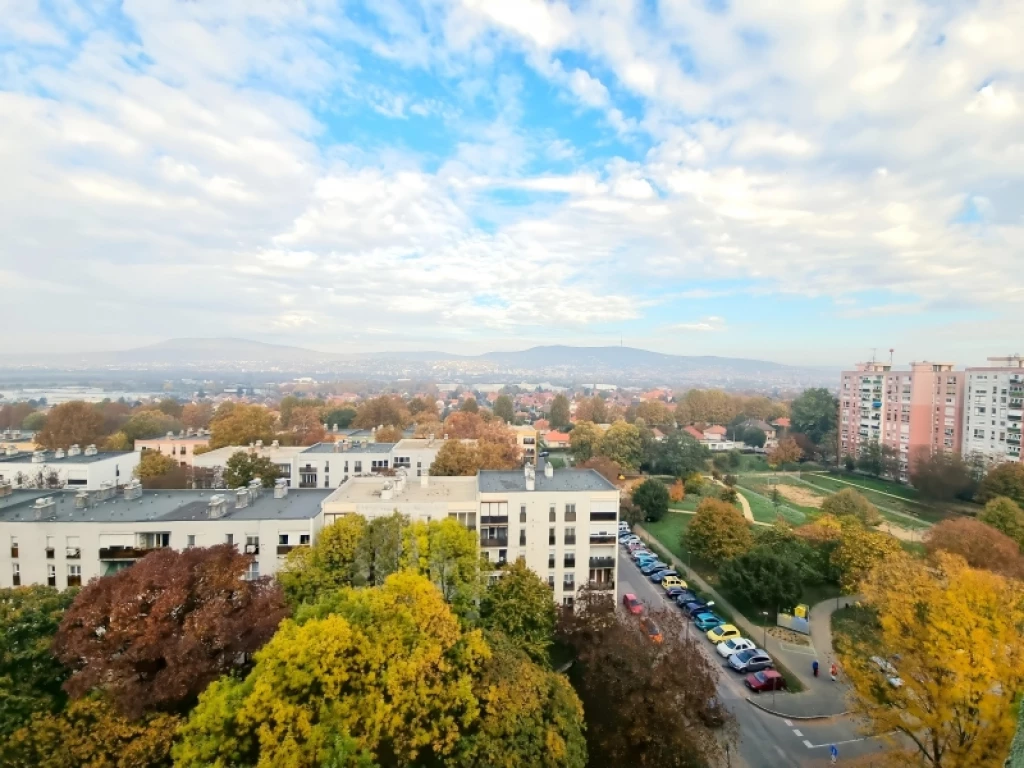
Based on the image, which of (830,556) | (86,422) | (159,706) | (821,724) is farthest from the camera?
(86,422)

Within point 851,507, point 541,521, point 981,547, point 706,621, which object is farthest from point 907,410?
point 541,521

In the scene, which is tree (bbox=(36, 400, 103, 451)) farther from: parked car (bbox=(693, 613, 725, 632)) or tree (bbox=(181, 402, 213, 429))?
parked car (bbox=(693, 613, 725, 632))

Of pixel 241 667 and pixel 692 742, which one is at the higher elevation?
pixel 241 667

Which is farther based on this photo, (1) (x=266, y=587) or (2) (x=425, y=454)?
(2) (x=425, y=454)

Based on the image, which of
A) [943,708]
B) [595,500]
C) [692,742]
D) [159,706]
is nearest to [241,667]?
[159,706]

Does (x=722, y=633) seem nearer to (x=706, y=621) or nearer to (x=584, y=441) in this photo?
(x=706, y=621)

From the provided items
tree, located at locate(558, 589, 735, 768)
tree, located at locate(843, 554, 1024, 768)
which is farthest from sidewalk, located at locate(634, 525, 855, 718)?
tree, located at locate(558, 589, 735, 768)

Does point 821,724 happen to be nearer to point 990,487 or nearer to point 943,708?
point 943,708
